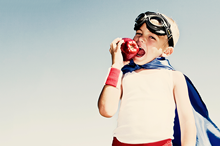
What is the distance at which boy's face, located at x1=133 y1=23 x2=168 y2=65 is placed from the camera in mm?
3260

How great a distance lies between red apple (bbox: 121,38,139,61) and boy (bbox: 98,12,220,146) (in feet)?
0.26

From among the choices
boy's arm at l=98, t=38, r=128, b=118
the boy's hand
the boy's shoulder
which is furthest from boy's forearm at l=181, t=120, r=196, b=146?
the boy's hand

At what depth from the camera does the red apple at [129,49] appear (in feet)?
10.2

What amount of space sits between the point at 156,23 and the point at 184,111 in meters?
1.36

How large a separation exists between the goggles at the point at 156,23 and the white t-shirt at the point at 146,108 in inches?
22.9

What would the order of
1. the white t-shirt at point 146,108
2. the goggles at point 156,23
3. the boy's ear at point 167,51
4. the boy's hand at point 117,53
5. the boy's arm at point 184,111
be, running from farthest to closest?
the boy's ear at point 167,51 < the goggles at point 156,23 < the boy's hand at point 117,53 < the boy's arm at point 184,111 < the white t-shirt at point 146,108

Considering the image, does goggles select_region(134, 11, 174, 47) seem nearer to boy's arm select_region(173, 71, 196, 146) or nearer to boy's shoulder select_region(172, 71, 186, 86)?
boy's shoulder select_region(172, 71, 186, 86)

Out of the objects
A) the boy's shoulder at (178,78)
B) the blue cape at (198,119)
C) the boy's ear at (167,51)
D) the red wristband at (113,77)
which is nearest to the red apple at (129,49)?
the blue cape at (198,119)

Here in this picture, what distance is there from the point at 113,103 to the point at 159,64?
975mm

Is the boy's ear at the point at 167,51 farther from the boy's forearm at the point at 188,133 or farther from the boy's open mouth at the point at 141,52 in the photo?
the boy's forearm at the point at 188,133

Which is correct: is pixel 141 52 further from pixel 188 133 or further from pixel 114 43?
pixel 188 133

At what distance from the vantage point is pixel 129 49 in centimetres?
309

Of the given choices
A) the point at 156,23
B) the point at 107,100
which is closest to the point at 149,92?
the point at 107,100

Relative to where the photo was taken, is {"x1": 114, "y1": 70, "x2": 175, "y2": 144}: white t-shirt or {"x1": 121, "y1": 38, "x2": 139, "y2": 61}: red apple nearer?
{"x1": 114, "y1": 70, "x2": 175, "y2": 144}: white t-shirt
